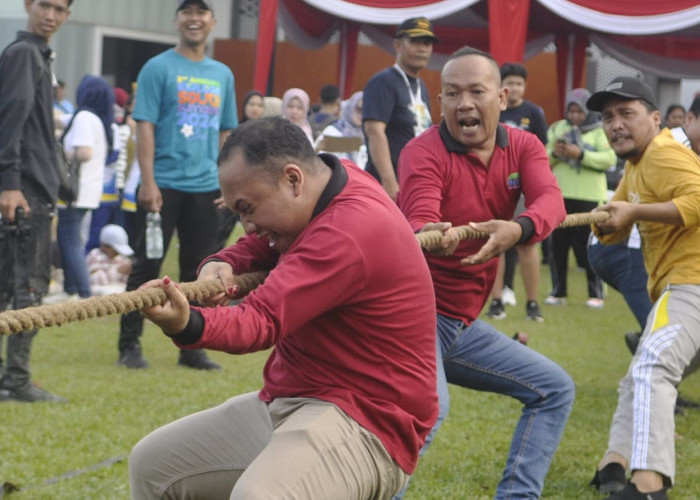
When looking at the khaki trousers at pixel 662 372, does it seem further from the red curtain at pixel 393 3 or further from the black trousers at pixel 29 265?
the red curtain at pixel 393 3

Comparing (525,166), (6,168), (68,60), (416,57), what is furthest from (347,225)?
(68,60)

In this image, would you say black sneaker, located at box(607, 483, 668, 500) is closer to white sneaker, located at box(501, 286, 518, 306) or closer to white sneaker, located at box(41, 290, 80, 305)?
white sneaker, located at box(41, 290, 80, 305)

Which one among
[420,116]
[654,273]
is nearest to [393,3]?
[420,116]

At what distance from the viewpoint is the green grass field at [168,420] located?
517 centimetres

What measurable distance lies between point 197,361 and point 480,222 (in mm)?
3712

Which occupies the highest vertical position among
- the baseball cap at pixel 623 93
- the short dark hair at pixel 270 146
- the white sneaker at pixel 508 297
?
the baseball cap at pixel 623 93

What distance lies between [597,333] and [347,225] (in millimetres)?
7381

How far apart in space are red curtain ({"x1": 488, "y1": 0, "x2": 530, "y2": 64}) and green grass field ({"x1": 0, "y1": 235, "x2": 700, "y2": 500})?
792cm

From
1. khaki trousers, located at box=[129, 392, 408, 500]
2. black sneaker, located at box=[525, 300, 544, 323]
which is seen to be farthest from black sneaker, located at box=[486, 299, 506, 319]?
khaki trousers, located at box=[129, 392, 408, 500]

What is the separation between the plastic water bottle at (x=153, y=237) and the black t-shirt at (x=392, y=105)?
4.99ft

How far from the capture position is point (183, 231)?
24.3 ft

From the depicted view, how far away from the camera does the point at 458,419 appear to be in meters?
6.54

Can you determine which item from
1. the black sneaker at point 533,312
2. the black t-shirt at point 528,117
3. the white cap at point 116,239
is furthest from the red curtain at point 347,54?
the black t-shirt at point 528,117

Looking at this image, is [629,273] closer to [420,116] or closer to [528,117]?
[420,116]
